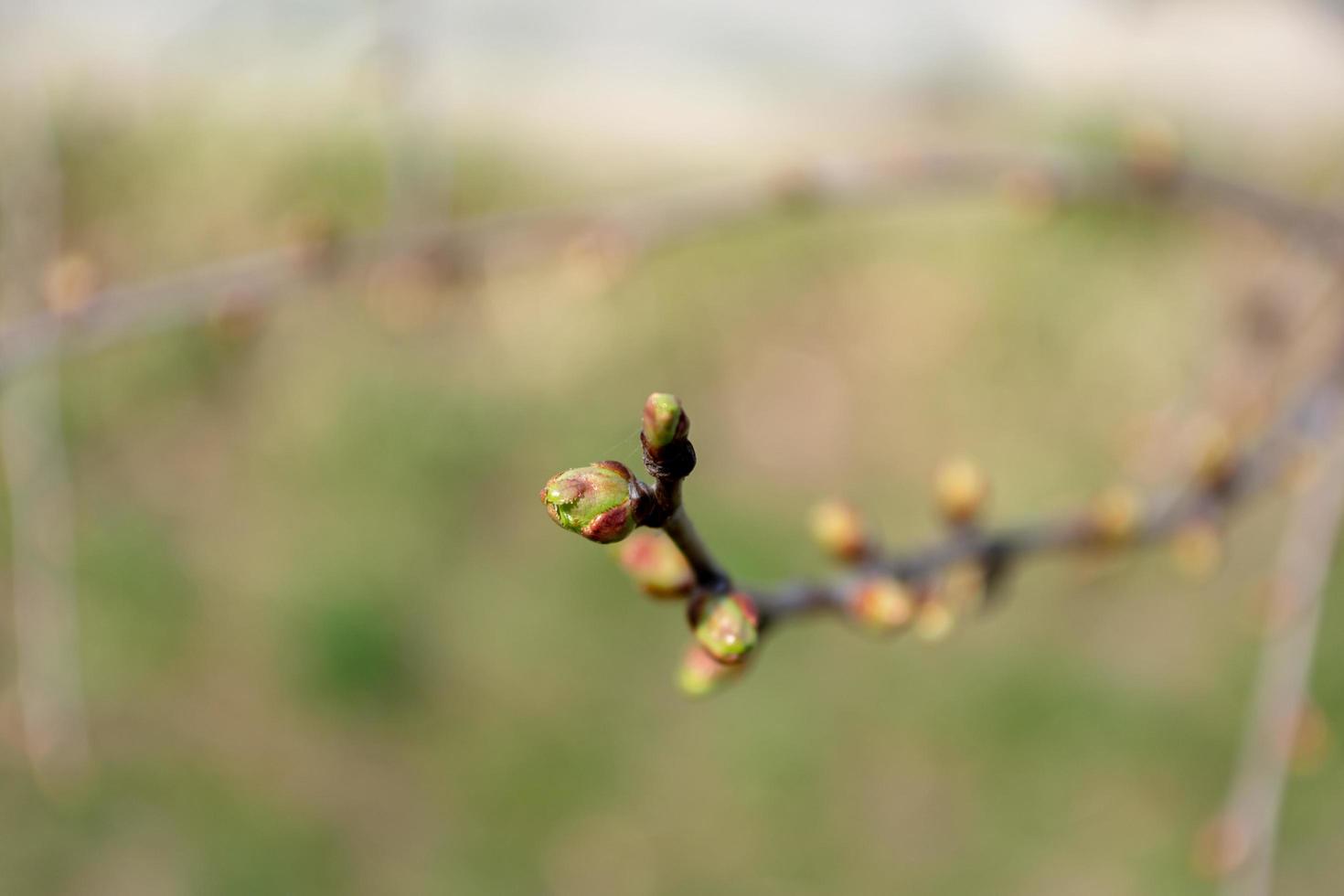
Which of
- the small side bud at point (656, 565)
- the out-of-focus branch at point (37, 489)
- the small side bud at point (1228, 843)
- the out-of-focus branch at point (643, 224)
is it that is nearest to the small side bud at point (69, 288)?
the out-of-focus branch at point (643, 224)

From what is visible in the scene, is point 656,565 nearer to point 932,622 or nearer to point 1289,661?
point 932,622

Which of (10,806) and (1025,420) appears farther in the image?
(1025,420)

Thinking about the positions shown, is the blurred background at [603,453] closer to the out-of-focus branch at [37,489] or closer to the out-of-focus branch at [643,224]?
the out-of-focus branch at [37,489]

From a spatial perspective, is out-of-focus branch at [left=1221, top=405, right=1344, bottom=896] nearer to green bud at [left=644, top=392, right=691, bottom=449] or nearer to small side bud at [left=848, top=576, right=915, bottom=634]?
small side bud at [left=848, top=576, right=915, bottom=634]

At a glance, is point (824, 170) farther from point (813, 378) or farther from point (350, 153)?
point (350, 153)

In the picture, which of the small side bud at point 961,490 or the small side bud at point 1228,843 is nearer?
the small side bud at point 961,490

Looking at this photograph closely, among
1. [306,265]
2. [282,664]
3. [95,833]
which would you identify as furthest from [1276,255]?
[95,833]
